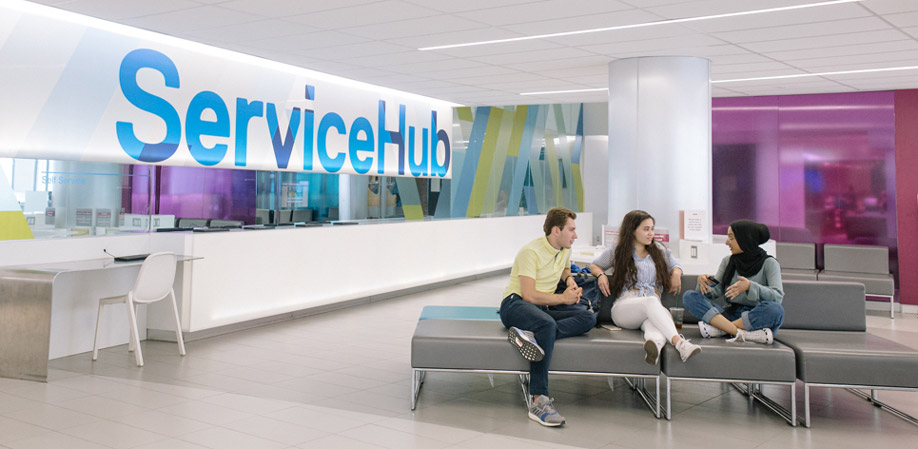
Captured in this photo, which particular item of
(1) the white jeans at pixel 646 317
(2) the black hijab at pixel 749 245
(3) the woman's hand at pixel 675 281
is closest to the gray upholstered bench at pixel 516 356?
(1) the white jeans at pixel 646 317

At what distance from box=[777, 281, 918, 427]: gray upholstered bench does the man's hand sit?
142 centimetres

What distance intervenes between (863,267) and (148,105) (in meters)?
9.28

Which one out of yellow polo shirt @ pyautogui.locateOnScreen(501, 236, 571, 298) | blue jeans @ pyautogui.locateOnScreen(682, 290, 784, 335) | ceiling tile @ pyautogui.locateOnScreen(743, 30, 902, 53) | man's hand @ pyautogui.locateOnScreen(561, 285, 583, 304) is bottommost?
blue jeans @ pyautogui.locateOnScreen(682, 290, 784, 335)

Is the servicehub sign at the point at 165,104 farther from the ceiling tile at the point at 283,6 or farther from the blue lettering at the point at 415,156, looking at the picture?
the ceiling tile at the point at 283,6

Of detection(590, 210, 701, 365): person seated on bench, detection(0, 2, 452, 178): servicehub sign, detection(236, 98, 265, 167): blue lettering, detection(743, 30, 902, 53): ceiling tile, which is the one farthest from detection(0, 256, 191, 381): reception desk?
detection(743, 30, 902, 53): ceiling tile

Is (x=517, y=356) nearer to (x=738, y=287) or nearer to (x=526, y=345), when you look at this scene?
(x=526, y=345)

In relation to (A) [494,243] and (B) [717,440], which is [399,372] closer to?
(B) [717,440]

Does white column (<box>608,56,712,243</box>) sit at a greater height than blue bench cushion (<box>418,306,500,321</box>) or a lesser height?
greater

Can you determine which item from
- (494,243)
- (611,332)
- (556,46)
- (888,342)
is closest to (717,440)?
(611,332)

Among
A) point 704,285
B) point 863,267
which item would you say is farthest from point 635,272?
point 863,267

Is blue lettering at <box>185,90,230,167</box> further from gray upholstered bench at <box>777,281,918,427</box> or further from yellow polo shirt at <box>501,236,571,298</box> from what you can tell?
gray upholstered bench at <box>777,281,918,427</box>

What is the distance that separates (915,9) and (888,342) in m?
2.59

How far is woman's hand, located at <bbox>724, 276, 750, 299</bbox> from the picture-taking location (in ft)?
16.1

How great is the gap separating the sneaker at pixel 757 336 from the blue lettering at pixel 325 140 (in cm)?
598
